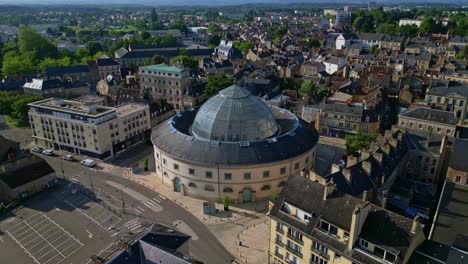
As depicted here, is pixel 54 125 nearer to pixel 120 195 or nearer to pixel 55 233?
pixel 120 195

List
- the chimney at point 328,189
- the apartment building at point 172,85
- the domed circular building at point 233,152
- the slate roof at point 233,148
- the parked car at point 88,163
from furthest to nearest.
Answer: the apartment building at point 172,85, the parked car at point 88,163, the domed circular building at point 233,152, the slate roof at point 233,148, the chimney at point 328,189

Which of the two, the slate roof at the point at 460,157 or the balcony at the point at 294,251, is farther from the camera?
the slate roof at the point at 460,157

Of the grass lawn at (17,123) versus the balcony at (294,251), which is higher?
the balcony at (294,251)

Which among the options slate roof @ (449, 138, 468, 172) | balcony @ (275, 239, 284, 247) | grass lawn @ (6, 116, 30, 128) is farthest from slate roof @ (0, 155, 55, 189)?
slate roof @ (449, 138, 468, 172)

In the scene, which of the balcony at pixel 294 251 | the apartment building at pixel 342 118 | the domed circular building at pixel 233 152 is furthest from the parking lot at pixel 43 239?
the apartment building at pixel 342 118

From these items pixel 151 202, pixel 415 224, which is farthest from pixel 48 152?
pixel 415 224

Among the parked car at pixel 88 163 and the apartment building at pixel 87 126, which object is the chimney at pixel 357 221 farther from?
the apartment building at pixel 87 126
